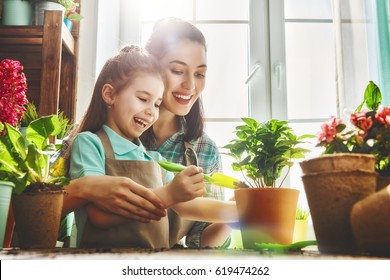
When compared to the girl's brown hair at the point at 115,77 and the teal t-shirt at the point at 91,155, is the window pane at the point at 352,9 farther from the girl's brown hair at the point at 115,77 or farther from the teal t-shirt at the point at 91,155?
the teal t-shirt at the point at 91,155

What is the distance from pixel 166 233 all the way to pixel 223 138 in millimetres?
667

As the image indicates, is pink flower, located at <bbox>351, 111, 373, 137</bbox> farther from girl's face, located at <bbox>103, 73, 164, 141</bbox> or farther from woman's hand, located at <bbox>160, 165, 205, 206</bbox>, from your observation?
girl's face, located at <bbox>103, 73, 164, 141</bbox>

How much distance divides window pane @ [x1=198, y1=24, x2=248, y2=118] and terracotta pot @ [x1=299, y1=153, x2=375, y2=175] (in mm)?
973

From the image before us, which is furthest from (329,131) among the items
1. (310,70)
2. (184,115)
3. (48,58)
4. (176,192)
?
(310,70)

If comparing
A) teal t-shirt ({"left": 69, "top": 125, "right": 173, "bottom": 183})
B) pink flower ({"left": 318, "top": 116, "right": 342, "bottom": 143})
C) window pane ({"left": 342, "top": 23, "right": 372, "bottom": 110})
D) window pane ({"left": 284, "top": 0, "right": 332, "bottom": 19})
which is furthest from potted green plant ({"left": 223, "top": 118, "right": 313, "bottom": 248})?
window pane ({"left": 284, "top": 0, "right": 332, "bottom": 19})

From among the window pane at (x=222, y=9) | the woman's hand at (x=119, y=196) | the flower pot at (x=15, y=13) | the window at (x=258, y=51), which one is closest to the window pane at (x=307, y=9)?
the window at (x=258, y=51)

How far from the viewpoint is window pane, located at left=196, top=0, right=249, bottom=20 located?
1.64 m

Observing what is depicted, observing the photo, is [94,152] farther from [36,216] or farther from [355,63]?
[355,63]

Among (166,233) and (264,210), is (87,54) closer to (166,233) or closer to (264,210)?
(166,233)

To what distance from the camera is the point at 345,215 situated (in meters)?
0.62

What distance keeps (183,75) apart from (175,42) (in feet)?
0.28

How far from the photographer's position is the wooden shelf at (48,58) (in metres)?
1.32

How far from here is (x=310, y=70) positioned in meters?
1.67
